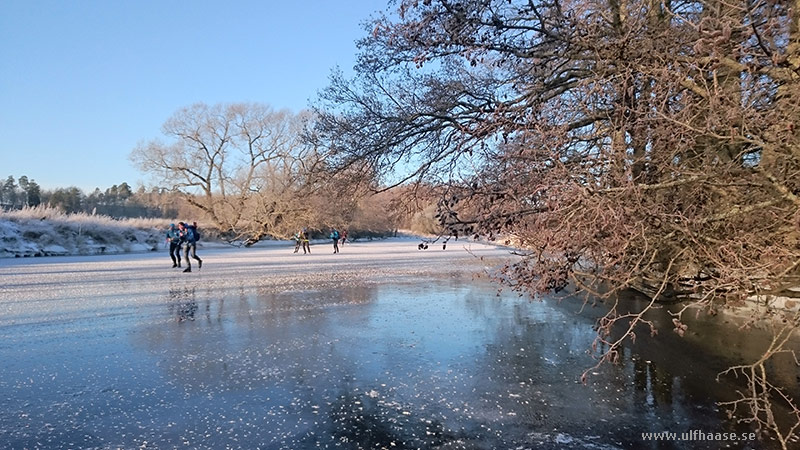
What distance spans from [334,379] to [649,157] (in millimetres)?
4046

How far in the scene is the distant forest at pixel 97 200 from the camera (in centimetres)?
5272

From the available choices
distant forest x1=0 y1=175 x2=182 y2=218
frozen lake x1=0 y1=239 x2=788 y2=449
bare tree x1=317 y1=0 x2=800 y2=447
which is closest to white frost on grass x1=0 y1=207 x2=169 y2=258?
distant forest x1=0 y1=175 x2=182 y2=218

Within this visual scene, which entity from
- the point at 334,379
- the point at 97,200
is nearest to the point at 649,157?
the point at 334,379

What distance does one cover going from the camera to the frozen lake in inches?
161

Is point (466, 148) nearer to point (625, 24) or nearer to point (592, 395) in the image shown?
point (625, 24)

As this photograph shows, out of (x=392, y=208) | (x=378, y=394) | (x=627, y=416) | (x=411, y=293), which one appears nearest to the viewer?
(x=627, y=416)

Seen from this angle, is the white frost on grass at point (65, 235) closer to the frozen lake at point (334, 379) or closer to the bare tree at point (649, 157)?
the frozen lake at point (334, 379)

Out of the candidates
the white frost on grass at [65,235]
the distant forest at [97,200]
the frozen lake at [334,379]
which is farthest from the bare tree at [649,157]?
the distant forest at [97,200]

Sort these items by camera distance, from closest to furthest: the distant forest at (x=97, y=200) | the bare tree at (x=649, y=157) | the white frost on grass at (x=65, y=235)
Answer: the bare tree at (x=649, y=157)
the white frost on grass at (x=65, y=235)
the distant forest at (x=97, y=200)

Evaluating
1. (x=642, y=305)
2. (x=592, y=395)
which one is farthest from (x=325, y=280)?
(x=592, y=395)

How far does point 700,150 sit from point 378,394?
459 cm

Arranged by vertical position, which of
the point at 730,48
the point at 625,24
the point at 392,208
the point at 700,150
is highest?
the point at 625,24

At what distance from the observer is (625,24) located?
5516 millimetres

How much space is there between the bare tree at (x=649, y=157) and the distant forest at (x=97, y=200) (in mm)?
43912
